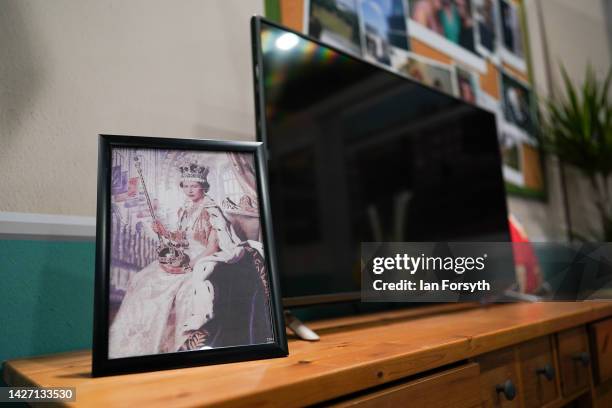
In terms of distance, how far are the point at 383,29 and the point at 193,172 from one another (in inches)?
47.3

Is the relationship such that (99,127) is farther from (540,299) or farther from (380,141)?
(540,299)

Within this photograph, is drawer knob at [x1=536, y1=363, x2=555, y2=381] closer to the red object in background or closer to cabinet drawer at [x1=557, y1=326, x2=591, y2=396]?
cabinet drawer at [x1=557, y1=326, x2=591, y2=396]

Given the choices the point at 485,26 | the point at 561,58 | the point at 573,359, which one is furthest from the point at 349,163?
the point at 561,58

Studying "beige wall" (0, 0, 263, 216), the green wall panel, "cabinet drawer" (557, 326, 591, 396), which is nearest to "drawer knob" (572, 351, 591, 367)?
"cabinet drawer" (557, 326, 591, 396)

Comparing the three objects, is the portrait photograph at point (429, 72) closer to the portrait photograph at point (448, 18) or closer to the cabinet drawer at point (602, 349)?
the portrait photograph at point (448, 18)

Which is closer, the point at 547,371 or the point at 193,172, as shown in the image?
the point at 193,172

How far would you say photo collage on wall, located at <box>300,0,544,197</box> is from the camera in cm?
161

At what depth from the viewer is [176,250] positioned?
28.8 inches

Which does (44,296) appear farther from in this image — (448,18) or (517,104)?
(517,104)

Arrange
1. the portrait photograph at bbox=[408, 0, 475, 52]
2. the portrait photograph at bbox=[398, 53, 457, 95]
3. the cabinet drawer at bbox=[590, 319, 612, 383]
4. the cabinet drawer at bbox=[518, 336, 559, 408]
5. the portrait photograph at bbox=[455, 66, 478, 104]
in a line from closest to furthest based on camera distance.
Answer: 1. the cabinet drawer at bbox=[518, 336, 559, 408]
2. the cabinet drawer at bbox=[590, 319, 612, 383]
3. the portrait photograph at bbox=[398, 53, 457, 95]
4. the portrait photograph at bbox=[408, 0, 475, 52]
5. the portrait photograph at bbox=[455, 66, 478, 104]

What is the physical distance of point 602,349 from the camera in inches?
51.2

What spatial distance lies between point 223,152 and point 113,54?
46 centimetres

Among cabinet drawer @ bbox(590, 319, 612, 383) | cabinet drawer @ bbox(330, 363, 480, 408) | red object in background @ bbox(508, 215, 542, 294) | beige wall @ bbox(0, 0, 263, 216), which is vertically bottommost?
cabinet drawer @ bbox(590, 319, 612, 383)

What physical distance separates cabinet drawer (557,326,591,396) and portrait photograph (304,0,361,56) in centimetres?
101
